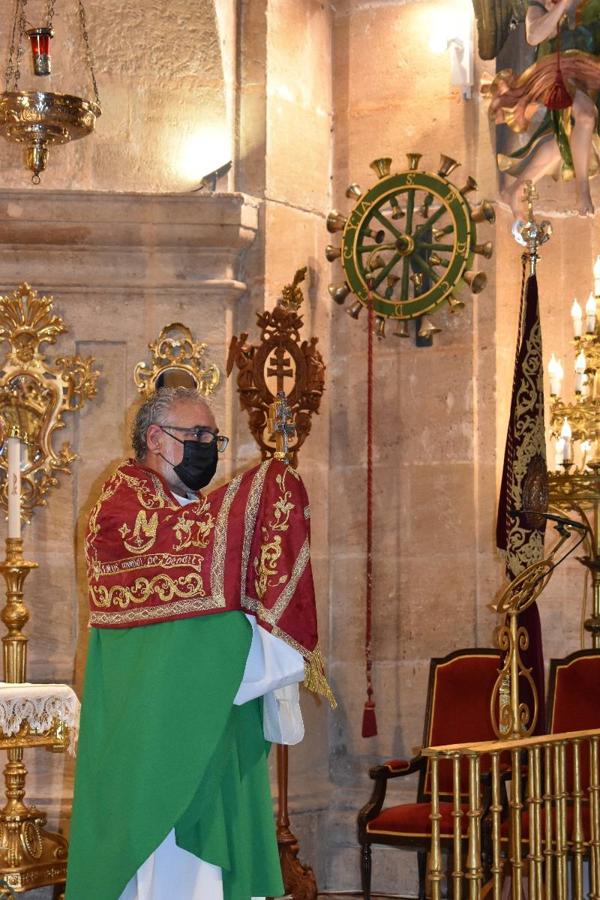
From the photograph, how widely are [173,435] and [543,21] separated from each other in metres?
3.95

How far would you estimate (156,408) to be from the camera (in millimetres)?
4461

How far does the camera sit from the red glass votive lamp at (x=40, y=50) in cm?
632

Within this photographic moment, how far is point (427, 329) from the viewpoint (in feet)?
24.9

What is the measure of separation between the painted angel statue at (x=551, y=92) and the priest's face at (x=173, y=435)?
372cm

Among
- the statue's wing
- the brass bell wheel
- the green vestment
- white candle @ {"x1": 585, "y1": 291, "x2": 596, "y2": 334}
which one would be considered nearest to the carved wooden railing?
the green vestment

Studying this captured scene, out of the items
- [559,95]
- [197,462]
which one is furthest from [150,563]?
[559,95]

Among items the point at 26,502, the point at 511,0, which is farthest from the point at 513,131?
the point at 26,502

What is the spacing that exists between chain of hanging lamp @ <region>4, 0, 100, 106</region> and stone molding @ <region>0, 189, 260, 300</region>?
0.56 metres

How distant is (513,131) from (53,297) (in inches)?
98.5

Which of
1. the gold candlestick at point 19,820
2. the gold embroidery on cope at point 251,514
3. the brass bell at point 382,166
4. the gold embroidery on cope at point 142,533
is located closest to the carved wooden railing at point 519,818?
the gold embroidery on cope at point 251,514

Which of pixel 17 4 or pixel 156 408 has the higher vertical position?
pixel 17 4

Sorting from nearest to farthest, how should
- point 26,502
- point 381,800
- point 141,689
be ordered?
point 141,689 < point 381,800 < point 26,502

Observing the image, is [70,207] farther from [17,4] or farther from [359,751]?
[359,751]

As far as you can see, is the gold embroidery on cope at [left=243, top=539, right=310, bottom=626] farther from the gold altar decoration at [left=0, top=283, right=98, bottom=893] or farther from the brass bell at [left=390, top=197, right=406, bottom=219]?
the brass bell at [left=390, top=197, right=406, bottom=219]
